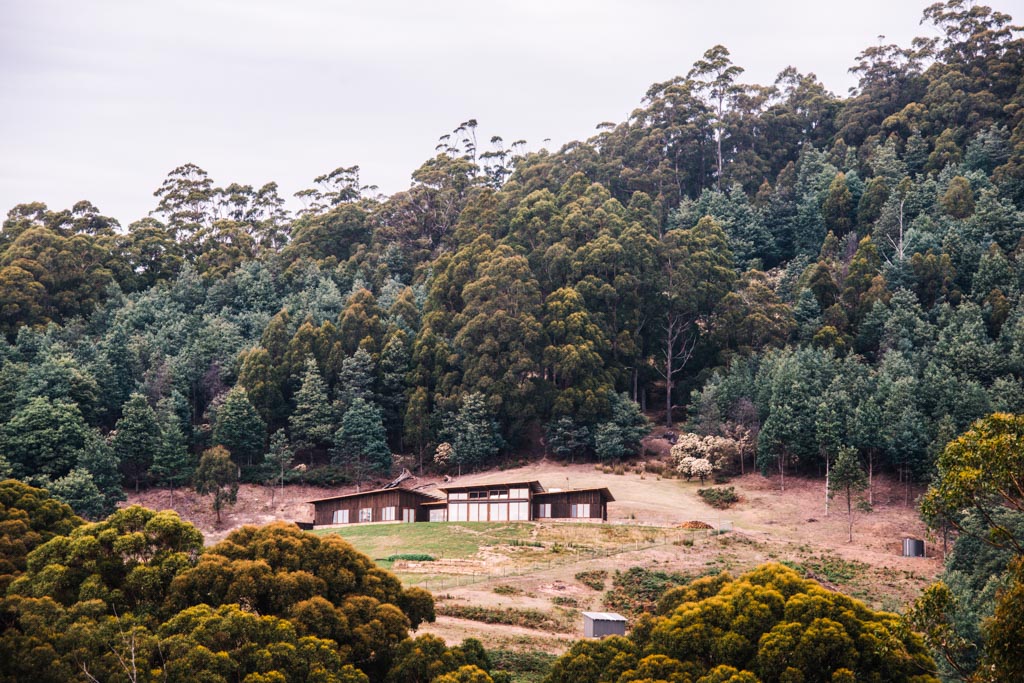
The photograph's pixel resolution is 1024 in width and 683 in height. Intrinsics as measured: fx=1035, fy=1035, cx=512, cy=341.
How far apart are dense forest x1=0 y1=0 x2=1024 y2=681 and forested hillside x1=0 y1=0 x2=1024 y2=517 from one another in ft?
0.84

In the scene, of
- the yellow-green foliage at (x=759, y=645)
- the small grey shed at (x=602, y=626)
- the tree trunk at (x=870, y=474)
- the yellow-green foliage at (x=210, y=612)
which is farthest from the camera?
the tree trunk at (x=870, y=474)

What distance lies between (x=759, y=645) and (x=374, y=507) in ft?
128

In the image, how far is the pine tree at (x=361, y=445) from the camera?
76.8 metres

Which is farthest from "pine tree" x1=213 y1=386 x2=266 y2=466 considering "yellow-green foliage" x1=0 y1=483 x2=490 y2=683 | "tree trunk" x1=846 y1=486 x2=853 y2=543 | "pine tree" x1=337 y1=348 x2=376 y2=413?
"tree trunk" x1=846 y1=486 x2=853 y2=543

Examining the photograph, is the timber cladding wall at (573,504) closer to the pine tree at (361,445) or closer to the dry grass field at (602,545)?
the dry grass field at (602,545)

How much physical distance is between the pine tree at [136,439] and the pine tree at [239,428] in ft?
14.8

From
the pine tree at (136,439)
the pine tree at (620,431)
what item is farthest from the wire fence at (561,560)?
the pine tree at (136,439)

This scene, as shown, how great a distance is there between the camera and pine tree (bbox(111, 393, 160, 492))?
72.6 m

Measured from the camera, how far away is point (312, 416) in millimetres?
79062

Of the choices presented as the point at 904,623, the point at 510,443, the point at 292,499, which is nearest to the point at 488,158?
the point at 510,443

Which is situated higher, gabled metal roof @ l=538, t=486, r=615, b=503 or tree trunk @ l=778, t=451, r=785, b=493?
tree trunk @ l=778, t=451, r=785, b=493

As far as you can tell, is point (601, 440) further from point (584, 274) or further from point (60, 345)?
point (60, 345)

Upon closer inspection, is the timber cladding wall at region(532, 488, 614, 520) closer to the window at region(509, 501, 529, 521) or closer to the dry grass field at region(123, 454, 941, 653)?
the window at region(509, 501, 529, 521)

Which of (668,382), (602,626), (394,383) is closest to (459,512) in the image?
(394,383)
